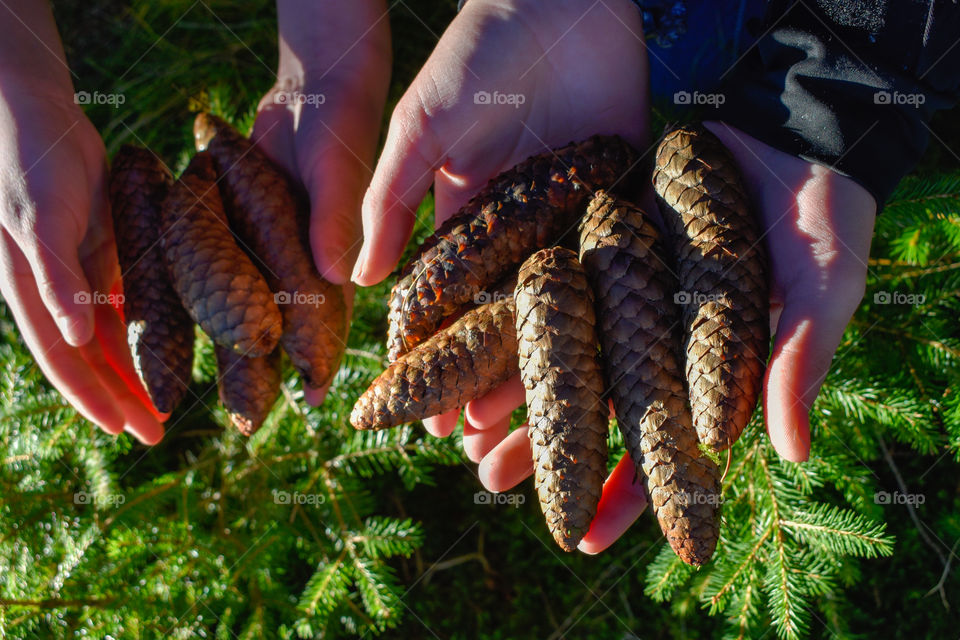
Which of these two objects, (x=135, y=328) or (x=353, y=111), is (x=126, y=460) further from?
(x=353, y=111)

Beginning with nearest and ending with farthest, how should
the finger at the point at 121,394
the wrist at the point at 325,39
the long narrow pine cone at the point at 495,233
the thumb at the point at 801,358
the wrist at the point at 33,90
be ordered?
the thumb at the point at 801,358, the long narrow pine cone at the point at 495,233, the wrist at the point at 33,90, the finger at the point at 121,394, the wrist at the point at 325,39

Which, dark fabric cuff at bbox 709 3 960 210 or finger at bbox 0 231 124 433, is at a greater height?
dark fabric cuff at bbox 709 3 960 210

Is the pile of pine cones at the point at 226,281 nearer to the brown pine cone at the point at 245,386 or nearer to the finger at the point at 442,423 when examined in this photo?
the brown pine cone at the point at 245,386

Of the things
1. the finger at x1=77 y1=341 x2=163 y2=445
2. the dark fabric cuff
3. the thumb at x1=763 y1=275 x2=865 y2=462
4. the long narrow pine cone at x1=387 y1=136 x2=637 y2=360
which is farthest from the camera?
the finger at x1=77 y1=341 x2=163 y2=445

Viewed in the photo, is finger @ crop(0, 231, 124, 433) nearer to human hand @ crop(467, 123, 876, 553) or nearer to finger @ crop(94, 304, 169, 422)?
finger @ crop(94, 304, 169, 422)

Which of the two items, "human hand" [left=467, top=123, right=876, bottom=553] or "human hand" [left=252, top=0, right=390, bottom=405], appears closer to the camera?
"human hand" [left=467, top=123, right=876, bottom=553]

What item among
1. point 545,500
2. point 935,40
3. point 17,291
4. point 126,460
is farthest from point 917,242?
point 126,460

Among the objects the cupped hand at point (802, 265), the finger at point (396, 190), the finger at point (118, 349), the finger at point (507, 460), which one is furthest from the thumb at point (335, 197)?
the cupped hand at point (802, 265)

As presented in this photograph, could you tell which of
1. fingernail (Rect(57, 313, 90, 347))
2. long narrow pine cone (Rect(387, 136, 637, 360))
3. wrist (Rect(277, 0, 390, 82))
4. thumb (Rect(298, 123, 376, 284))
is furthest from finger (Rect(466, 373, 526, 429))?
wrist (Rect(277, 0, 390, 82))

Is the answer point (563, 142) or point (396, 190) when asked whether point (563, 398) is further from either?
point (563, 142)
